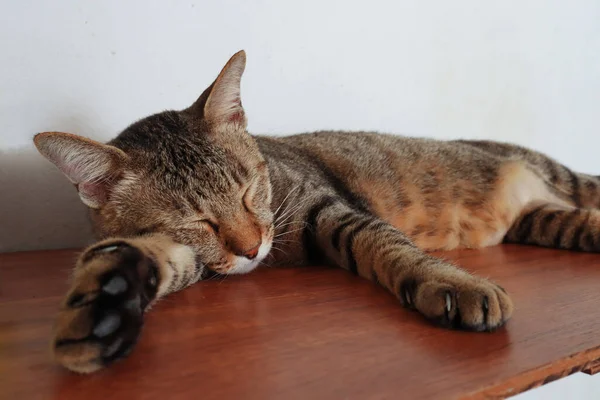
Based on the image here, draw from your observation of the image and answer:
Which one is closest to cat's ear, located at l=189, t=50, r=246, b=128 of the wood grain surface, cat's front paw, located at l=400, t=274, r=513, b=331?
the wood grain surface

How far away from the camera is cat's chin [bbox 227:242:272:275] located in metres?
0.97

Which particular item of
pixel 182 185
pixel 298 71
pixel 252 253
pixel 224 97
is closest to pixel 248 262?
pixel 252 253

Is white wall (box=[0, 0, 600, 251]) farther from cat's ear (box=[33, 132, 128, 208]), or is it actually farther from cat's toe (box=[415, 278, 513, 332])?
cat's toe (box=[415, 278, 513, 332])

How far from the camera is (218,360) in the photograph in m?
0.61

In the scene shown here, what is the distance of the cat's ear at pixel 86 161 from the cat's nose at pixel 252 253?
28cm

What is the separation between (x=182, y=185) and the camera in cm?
94

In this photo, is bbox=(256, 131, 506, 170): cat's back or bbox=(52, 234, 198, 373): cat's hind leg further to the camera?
bbox=(256, 131, 506, 170): cat's back

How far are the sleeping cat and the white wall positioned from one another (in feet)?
0.75

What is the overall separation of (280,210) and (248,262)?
0.21 m

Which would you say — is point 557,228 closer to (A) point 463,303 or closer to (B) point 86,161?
(A) point 463,303

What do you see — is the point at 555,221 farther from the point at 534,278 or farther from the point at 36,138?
the point at 36,138

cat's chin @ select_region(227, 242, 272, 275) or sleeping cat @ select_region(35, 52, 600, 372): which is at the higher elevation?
sleeping cat @ select_region(35, 52, 600, 372)

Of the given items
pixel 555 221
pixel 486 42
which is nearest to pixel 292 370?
pixel 555 221

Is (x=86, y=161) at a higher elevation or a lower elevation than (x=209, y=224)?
higher
